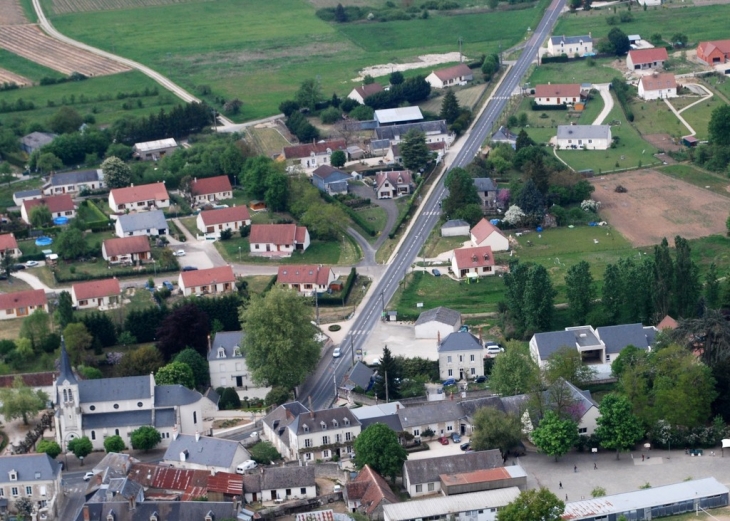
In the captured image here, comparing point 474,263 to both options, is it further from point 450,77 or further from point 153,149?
point 450,77

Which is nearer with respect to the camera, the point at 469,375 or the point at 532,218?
the point at 469,375

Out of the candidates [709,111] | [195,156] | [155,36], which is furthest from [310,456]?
[155,36]

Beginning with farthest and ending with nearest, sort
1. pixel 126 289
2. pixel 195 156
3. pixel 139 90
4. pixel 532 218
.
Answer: pixel 139 90 < pixel 195 156 < pixel 532 218 < pixel 126 289

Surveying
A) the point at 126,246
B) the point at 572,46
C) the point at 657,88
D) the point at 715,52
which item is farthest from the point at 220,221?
the point at 715,52

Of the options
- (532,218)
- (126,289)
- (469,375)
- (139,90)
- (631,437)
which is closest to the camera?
(631,437)

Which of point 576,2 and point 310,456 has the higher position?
point 576,2

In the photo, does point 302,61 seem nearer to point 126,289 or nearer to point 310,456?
point 126,289
